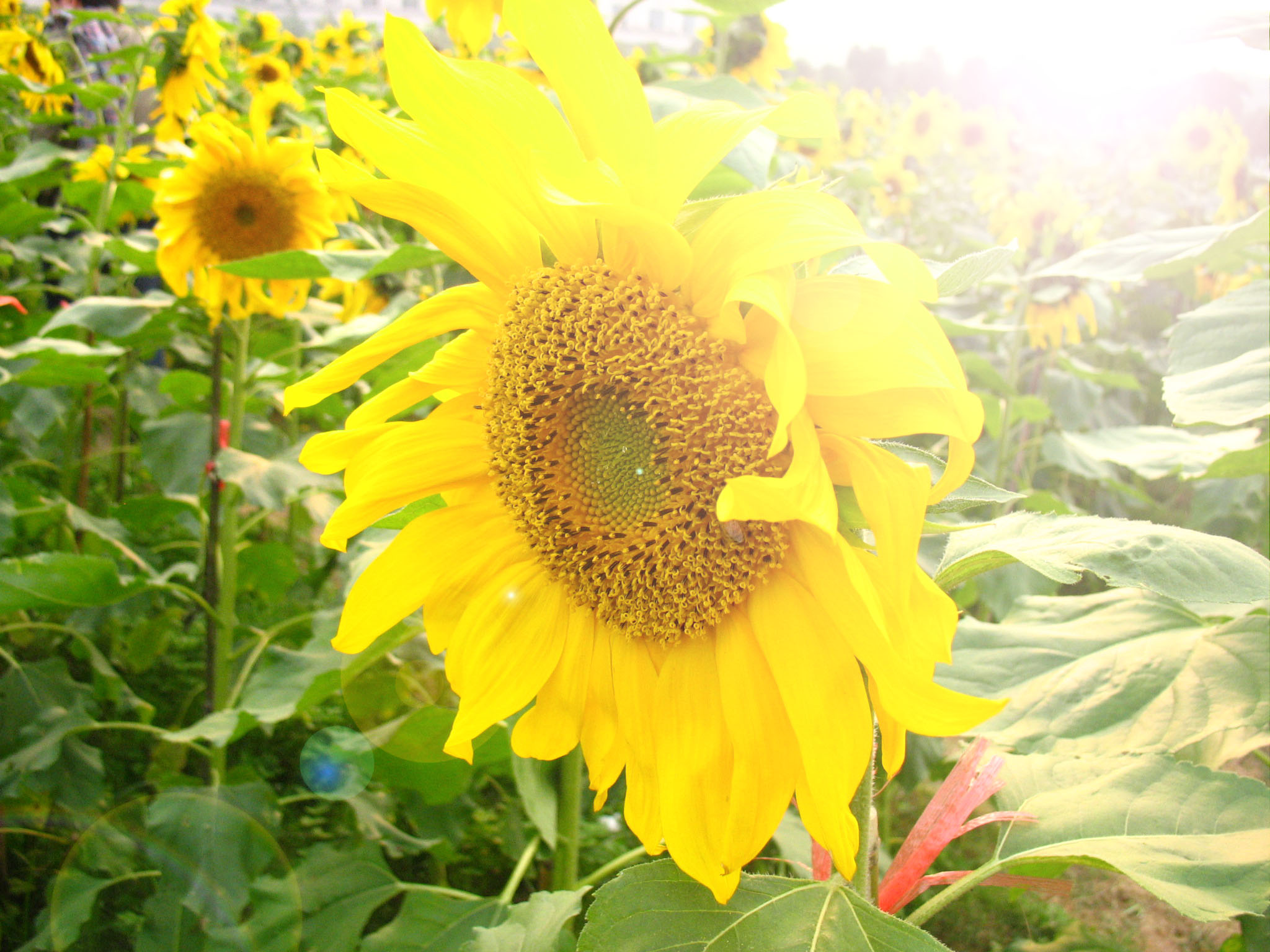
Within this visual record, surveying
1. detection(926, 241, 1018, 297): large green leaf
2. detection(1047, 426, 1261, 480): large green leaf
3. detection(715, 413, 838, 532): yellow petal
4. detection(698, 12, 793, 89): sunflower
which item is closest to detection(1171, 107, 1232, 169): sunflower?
detection(698, 12, 793, 89): sunflower

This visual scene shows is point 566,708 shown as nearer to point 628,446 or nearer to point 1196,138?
point 628,446

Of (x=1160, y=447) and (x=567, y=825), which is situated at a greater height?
(x=1160, y=447)

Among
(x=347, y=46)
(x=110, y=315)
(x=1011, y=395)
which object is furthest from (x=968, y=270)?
(x=347, y=46)

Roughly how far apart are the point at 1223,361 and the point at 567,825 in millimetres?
1150

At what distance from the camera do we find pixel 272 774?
2.57 metres

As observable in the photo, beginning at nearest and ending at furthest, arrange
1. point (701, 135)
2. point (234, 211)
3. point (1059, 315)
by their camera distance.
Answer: point (701, 135) < point (234, 211) < point (1059, 315)

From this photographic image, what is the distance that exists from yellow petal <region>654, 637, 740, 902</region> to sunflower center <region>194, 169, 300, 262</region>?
6.64ft

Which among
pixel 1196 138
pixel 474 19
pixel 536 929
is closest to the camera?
pixel 536 929

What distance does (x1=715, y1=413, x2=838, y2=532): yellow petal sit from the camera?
1.93 feet

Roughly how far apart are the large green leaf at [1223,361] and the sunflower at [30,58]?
11.9 ft

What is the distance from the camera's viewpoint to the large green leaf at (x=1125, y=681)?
1.06 metres

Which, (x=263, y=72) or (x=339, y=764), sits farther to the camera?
(x=263, y=72)

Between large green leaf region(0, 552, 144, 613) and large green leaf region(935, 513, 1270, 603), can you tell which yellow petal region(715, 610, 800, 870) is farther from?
large green leaf region(0, 552, 144, 613)

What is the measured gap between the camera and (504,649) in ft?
2.81
